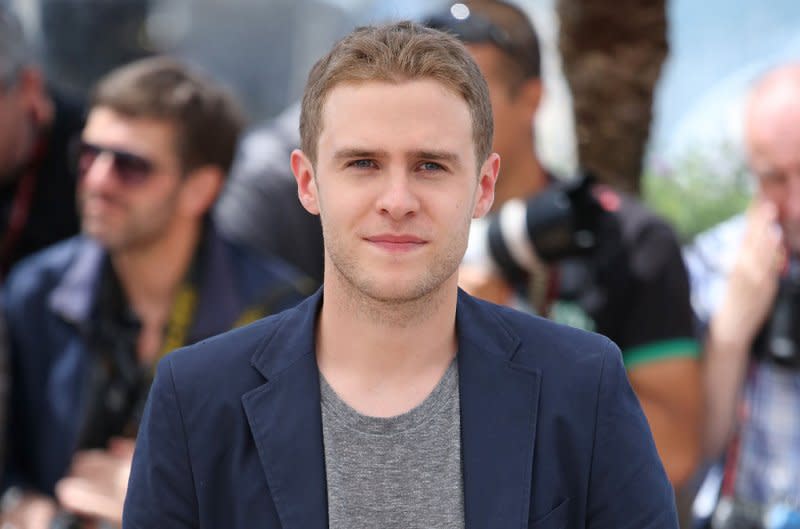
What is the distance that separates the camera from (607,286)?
356 centimetres

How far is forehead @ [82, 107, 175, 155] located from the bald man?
182 cm

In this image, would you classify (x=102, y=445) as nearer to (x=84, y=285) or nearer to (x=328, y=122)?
(x=84, y=285)

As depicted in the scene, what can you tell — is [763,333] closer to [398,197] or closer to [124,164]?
[124,164]

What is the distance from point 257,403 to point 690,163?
5.28 m

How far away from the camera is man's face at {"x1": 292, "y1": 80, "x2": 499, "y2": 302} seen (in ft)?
6.21

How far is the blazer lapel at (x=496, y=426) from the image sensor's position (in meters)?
1.89

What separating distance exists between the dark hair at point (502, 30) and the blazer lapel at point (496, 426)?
1.96 m

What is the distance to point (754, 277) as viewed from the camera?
152 inches

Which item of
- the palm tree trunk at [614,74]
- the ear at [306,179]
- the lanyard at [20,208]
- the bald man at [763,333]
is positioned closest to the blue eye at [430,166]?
the ear at [306,179]

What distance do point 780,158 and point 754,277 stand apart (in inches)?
14.8

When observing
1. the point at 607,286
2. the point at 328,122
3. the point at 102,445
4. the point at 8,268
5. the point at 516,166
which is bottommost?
the point at 102,445

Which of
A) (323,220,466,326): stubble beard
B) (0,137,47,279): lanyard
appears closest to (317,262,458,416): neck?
(323,220,466,326): stubble beard

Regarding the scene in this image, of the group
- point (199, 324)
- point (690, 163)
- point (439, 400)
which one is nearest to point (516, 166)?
point (199, 324)

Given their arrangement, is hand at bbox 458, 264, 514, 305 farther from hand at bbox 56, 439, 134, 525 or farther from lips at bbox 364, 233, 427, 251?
lips at bbox 364, 233, 427, 251
